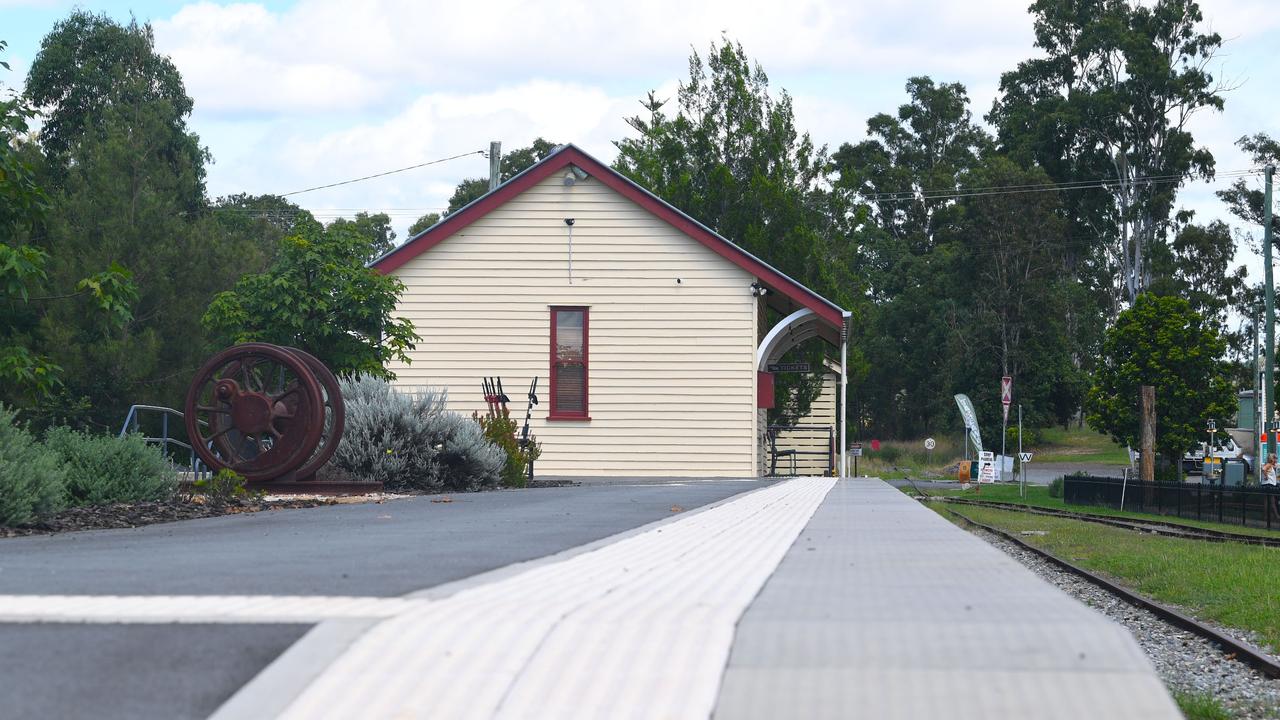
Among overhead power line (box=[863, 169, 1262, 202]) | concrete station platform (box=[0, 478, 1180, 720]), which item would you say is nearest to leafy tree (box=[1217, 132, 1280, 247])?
overhead power line (box=[863, 169, 1262, 202])

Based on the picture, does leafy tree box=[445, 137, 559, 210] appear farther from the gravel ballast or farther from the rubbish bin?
the gravel ballast

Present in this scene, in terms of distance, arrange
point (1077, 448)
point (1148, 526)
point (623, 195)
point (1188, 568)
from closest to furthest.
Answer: point (1188, 568)
point (1148, 526)
point (623, 195)
point (1077, 448)

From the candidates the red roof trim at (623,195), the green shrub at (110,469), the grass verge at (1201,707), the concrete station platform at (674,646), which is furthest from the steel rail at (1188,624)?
the red roof trim at (623,195)

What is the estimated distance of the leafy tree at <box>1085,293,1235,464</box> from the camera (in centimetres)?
4438

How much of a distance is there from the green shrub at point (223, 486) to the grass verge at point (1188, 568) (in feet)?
26.4

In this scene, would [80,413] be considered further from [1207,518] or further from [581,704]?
[581,704]

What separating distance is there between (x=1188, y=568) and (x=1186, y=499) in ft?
42.2

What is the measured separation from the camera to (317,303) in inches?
677

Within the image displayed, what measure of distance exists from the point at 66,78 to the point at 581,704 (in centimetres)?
5218

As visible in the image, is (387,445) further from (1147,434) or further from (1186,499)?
(1147,434)

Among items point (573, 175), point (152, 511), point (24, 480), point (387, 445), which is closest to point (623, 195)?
point (573, 175)

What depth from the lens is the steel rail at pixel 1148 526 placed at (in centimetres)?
1928

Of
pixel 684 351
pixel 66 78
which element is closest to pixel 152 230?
pixel 66 78

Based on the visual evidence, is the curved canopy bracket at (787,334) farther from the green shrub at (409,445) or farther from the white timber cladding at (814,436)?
the green shrub at (409,445)
